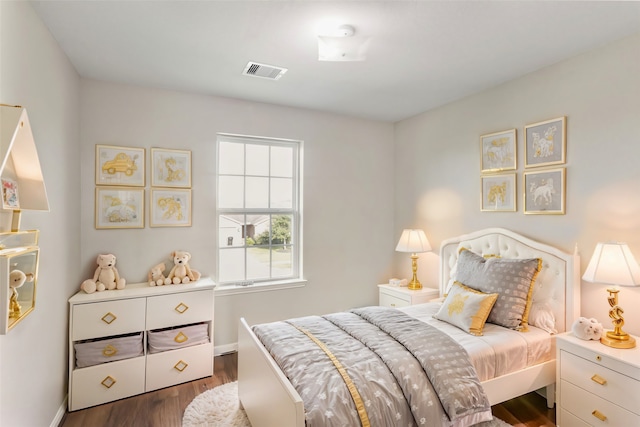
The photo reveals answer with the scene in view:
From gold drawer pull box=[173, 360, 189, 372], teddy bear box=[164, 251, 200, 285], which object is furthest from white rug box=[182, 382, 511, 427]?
teddy bear box=[164, 251, 200, 285]

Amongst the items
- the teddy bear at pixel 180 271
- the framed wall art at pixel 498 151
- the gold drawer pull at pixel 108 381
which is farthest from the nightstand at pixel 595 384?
the gold drawer pull at pixel 108 381

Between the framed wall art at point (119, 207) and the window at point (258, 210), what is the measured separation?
2.33 ft

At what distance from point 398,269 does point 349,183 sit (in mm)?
1233

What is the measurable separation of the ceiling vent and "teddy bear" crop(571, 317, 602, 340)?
2.68 metres

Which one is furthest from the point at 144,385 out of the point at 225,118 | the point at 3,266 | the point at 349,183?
the point at 349,183

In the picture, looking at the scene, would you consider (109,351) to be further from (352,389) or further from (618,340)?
(618,340)

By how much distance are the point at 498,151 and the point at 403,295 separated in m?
1.62

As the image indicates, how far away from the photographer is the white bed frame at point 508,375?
5.58 ft

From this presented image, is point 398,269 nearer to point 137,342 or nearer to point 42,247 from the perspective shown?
point 137,342

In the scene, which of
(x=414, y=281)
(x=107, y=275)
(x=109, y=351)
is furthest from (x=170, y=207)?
(x=414, y=281)

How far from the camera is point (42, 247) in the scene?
1907 mm

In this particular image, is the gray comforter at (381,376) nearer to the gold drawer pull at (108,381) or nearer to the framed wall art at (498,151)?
the gold drawer pull at (108,381)

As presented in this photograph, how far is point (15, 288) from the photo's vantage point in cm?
141

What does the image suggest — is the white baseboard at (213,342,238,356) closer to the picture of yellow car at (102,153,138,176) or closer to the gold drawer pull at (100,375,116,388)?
the gold drawer pull at (100,375,116,388)
